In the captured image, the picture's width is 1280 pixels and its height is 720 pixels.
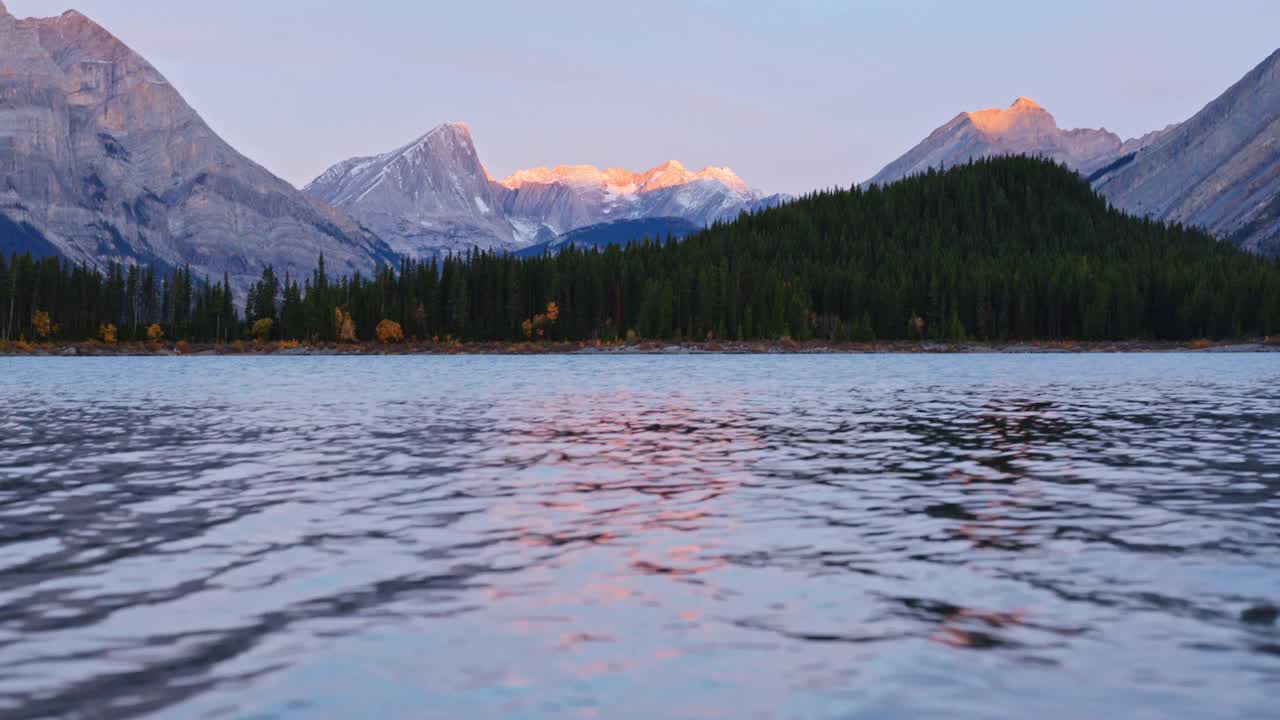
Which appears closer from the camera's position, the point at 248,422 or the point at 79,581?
the point at 79,581

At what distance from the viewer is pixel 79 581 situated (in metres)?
19.0

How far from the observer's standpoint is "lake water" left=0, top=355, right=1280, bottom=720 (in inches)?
527

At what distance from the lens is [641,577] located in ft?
63.8

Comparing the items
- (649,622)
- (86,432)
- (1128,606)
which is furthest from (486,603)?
(86,432)

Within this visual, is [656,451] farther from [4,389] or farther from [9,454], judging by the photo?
[4,389]

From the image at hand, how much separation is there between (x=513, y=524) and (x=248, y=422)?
32417mm

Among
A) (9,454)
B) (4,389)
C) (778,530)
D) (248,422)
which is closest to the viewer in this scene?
(778,530)

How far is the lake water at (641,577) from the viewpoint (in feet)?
44.0

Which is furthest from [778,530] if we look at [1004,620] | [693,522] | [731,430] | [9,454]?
[9,454]

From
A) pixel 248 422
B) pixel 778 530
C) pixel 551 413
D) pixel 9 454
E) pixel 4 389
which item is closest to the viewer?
pixel 778 530

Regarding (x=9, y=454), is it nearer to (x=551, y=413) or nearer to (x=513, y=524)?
(x=513, y=524)

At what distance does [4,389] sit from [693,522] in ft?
266

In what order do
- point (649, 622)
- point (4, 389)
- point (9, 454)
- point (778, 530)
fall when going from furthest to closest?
point (4, 389)
point (9, 454)
point (778, 530)
point (649, 622)

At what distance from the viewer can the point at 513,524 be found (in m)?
24.9
